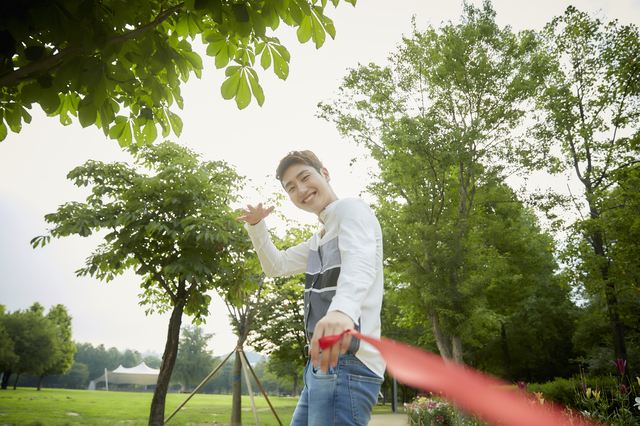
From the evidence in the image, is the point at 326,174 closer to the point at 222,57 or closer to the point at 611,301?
the point at 222,57

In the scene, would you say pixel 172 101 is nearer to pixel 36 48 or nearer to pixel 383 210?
pixel 36 48

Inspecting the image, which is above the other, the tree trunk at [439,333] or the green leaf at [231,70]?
the green leaf at [231,70]

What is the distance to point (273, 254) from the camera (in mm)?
2156

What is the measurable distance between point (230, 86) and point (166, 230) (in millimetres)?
5643

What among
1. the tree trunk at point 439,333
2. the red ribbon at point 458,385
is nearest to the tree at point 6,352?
the tree trunk at point 439,333

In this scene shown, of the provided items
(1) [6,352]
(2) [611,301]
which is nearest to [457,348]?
(2) [611,301]

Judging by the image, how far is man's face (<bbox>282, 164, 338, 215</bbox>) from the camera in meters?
2.02

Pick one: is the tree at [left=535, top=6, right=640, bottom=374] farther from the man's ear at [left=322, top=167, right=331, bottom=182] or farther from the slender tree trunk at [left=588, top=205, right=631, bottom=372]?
the man's ear at [left=322, top=167, right=331, bottom=182]

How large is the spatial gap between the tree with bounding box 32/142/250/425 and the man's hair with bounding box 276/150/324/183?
5.26 metres

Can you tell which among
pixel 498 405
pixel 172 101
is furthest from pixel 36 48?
pixel 498 405

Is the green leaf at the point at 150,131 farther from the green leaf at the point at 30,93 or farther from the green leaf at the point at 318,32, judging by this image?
the green leaf at the point at 318,32

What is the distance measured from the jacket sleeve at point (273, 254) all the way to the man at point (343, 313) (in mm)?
192

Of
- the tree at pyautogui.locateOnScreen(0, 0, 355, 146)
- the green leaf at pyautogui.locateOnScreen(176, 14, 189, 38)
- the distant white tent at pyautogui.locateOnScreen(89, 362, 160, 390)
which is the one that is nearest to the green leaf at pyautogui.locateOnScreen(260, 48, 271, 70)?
A: the tree at pyautogui.locateOnScreen(0, 0, 355, 146)

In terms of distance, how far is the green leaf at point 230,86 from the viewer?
7.02 feet
